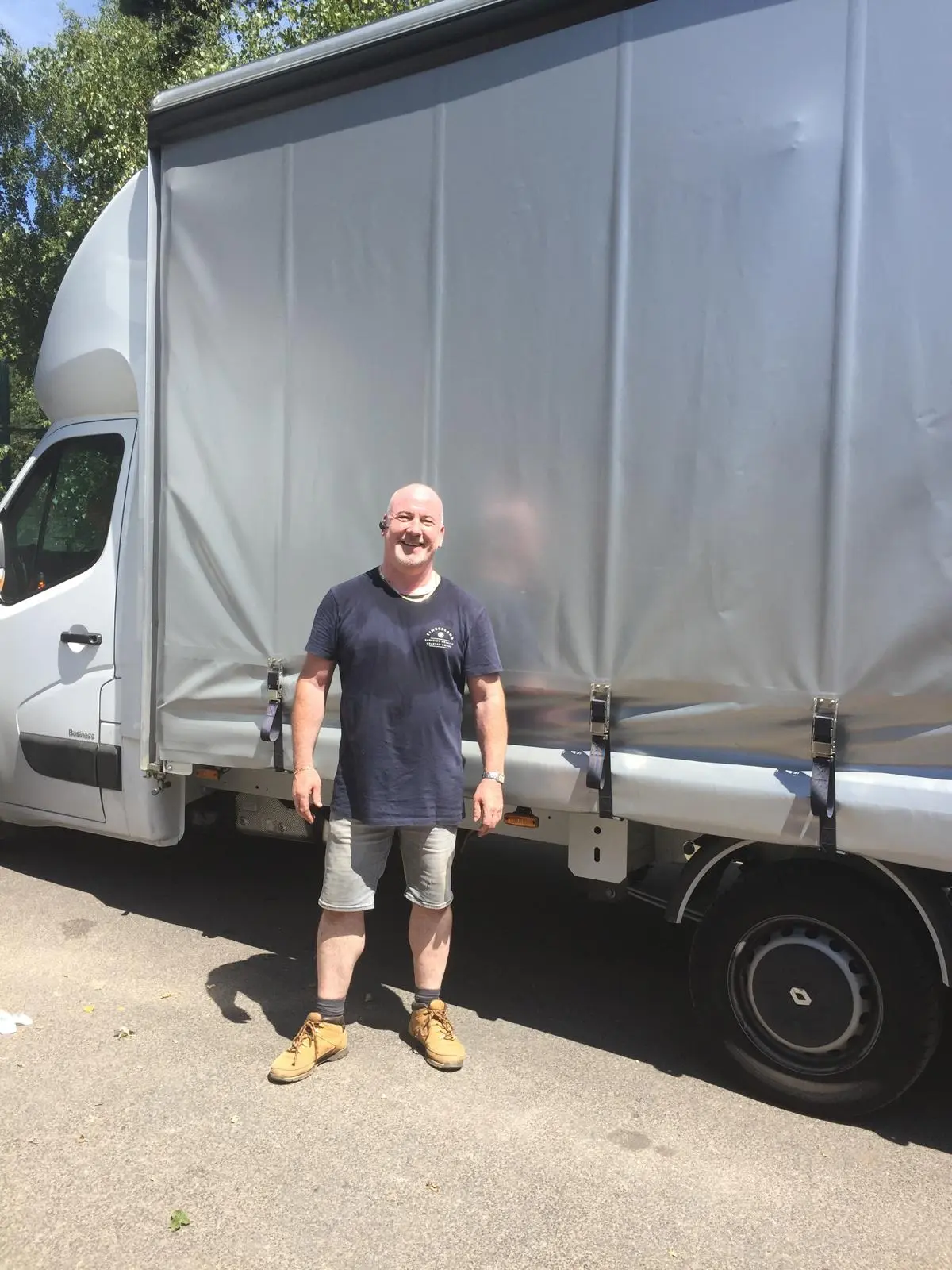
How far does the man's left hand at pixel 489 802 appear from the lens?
310 cm

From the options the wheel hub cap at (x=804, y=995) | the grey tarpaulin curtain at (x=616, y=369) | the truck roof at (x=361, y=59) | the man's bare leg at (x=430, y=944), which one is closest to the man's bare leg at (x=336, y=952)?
the man's bare leg at (x=430, y=944)

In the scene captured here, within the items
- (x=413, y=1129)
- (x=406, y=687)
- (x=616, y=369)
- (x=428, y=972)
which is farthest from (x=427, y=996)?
(x=616, y=369)

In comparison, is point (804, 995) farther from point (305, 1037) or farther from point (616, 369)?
point (616, 369)

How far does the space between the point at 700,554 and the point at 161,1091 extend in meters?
2.37

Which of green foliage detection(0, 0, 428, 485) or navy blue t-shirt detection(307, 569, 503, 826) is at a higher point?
green foliage detection(0, 0, 428, 485)

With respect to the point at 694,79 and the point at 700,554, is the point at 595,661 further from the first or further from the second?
the point at 694,79

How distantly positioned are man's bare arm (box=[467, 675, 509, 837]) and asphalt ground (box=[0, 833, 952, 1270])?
91cm

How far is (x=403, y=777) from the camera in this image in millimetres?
3193

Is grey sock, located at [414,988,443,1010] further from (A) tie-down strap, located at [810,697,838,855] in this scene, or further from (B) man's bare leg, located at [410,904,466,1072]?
(A) tie-down strap, located at [810,697,838,855]

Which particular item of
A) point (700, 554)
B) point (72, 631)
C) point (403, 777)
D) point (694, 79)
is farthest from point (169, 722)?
point (694, 79)

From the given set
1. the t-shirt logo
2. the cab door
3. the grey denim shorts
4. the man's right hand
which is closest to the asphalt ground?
the grey denim shorts

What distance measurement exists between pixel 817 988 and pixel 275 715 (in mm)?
2010

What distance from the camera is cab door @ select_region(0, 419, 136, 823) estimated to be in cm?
427

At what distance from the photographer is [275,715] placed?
357 centimetres
